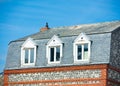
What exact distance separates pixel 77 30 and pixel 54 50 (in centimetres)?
409

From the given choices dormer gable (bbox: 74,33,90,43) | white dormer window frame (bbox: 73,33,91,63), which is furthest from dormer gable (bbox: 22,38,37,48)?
dormer gable (bbox: 74,33,90,43)

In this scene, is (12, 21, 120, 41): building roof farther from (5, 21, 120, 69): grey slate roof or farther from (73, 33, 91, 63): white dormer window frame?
(73, 33, 91, 63): white dormer window frame

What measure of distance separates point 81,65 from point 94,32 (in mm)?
3569

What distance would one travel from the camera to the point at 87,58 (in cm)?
4250

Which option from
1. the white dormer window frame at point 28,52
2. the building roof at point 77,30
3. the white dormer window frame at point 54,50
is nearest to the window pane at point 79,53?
the building roof at point 77,30

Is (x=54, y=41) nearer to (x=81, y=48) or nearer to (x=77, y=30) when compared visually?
(x=81, y=48)

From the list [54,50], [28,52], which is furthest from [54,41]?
[28,52]

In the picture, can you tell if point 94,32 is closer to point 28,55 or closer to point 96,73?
point 96,73

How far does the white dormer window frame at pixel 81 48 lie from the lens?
140ft

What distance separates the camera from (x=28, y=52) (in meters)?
46.3

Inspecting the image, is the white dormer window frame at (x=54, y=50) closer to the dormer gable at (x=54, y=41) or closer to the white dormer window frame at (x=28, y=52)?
the dormer gable at (x=54, y=41)

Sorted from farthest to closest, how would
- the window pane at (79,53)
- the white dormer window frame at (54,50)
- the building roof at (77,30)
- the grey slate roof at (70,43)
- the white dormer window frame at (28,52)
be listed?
the white dormer window frame at (28,52) < the white dormer window frame at (54,50) < the building roof at (77,30) < the window pane at (79,53) < the grey slate roof at (70,43)

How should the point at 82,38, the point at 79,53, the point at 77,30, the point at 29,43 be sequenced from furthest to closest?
1. the point at 77,30
2. the point at 29,43
3. the point at 79,53
4. the point at 82,38

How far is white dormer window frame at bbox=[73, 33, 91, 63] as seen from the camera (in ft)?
140
